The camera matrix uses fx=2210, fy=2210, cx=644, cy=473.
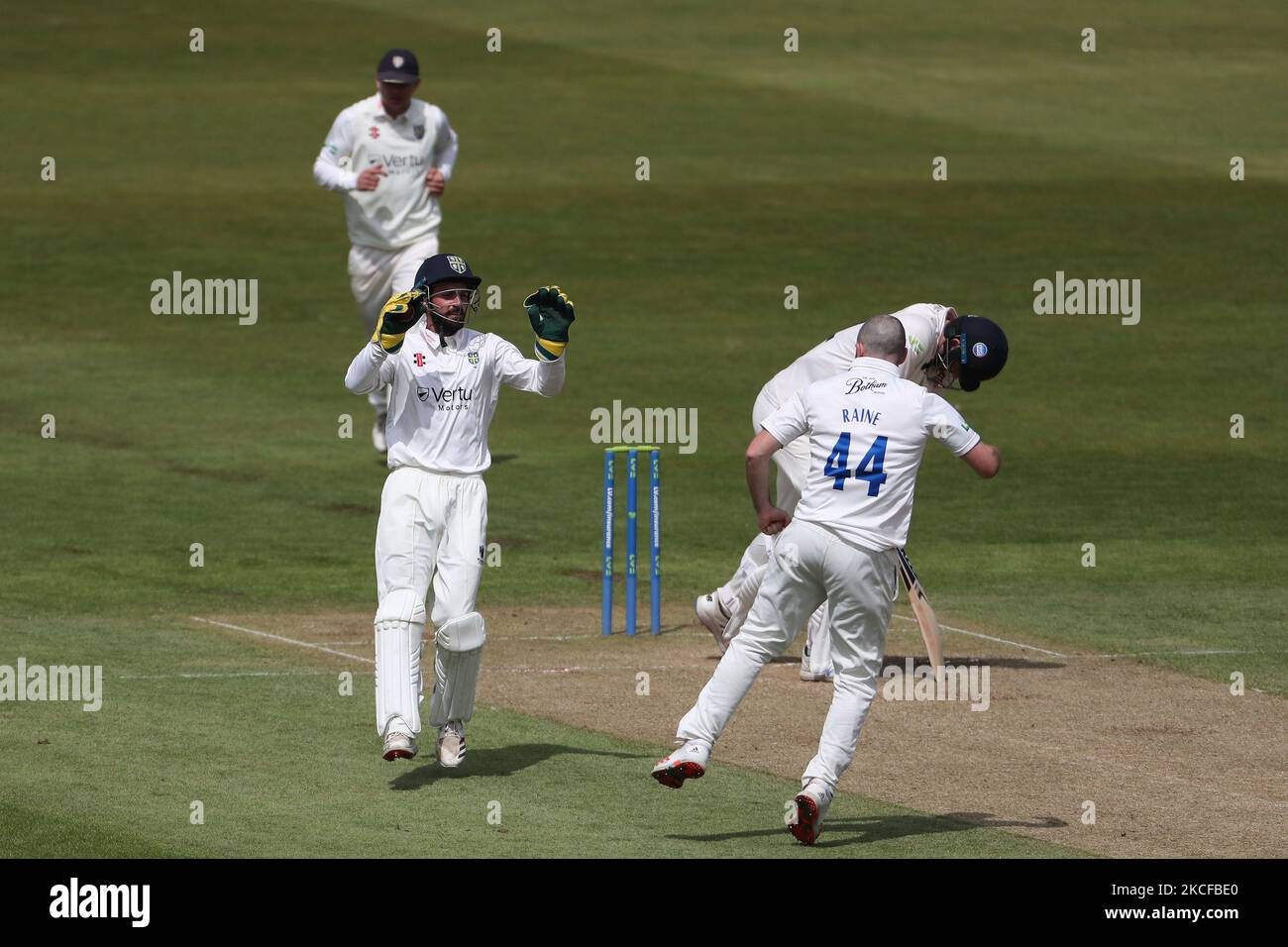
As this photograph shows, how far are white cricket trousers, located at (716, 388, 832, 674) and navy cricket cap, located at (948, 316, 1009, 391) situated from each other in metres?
1.60

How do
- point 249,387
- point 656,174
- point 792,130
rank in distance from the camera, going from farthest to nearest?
point 792,130 < point 656,174 < point 249,387

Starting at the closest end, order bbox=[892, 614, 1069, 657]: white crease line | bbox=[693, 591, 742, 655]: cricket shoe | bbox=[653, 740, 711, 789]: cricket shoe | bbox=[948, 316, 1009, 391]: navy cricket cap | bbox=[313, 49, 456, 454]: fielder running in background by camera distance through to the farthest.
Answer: bbox=[653, 740, 711, 789]: cricket shoe
bbox=[948, 316, 1009, 391]: navy cricket cap
bbox=[693, 591, 742, 655]: cricket shoe
bbox=[892, 614, 1069, 657]: white crease line
bbox=[313, 49, 456, 454]: fielder running in background

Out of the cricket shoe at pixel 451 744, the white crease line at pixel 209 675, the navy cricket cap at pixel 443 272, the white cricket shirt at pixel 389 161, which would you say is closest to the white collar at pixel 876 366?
the navy cricket cap at pixel 443 272

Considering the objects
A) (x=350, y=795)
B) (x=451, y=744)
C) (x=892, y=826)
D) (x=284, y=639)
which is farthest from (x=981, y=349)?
Result: (x=284, y=639)

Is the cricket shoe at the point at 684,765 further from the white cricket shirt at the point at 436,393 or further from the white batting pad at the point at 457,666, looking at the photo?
the white cricket shirt at the point at 436,393

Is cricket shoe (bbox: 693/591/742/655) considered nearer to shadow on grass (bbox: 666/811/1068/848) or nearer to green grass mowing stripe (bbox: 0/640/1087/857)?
green grass mowing stripe (bbox: 0/640/1087/857)

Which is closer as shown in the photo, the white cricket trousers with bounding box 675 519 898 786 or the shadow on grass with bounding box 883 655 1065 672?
the white cricket trousers with bounding box 675 519 898 786

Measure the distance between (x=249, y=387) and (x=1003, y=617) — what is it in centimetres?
1005

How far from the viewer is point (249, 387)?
2178 centimetres

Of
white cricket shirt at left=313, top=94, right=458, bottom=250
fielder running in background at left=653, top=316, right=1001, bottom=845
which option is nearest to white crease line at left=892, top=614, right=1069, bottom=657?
fielder running in background at left=653, top=316, right=1001, bottom=845

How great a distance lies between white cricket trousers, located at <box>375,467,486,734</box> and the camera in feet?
32.4

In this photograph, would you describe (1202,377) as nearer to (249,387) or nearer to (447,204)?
(249,387)

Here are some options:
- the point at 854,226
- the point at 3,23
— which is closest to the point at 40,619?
the point at 854,226

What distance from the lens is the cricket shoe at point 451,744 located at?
9930 millimetres
